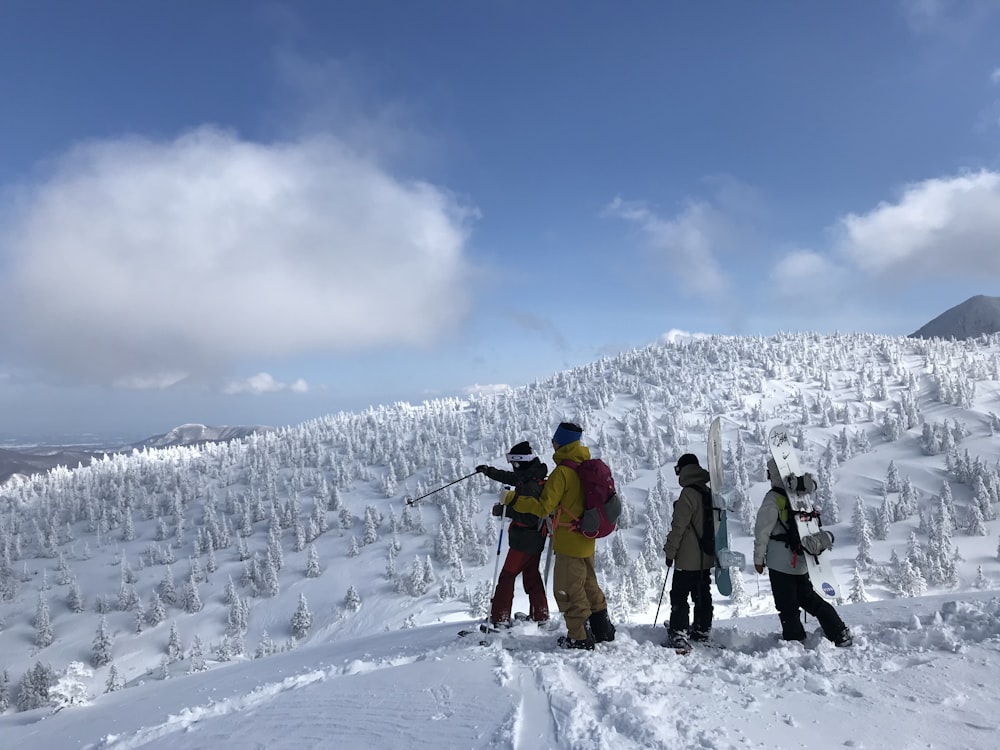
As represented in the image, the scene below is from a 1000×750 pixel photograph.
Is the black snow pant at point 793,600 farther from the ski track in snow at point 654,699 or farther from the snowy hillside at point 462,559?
the snowy hillside at point 462,559

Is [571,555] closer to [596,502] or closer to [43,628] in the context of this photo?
[596,502]

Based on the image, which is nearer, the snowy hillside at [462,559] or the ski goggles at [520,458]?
the snowy hillside at [462,559]

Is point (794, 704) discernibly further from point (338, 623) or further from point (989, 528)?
point (989, 528)

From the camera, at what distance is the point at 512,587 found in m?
7.17

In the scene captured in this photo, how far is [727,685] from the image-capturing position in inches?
196

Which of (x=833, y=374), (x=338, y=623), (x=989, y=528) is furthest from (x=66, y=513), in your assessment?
(x=833, y=374)

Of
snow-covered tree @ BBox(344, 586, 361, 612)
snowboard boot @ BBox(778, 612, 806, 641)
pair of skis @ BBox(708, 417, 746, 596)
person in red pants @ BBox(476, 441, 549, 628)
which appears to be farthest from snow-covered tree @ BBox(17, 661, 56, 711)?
snowboard boot @ BBox(778, 612, 806, 641)

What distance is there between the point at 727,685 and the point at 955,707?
176 cm

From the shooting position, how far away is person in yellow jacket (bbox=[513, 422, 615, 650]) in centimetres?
640

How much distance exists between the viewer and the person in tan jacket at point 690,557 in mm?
6754

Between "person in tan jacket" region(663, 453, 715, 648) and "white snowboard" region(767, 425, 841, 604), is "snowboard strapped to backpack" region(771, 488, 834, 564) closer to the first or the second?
"white snowboard" region(767, 425, 841, 604)

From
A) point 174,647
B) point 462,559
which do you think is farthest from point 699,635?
point 462,559

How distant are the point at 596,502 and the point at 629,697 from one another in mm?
2290

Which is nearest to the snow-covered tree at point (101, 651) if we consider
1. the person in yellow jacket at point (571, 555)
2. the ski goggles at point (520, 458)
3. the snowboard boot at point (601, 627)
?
the ski goggles at point (520, 458)
